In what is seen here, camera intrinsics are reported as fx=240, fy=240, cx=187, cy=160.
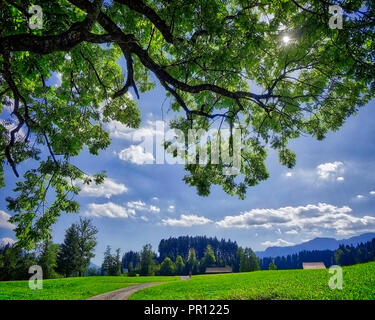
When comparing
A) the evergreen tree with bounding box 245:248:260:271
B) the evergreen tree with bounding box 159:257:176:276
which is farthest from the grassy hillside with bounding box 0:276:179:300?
the evergreen tree with bounding box 245:248:260:271

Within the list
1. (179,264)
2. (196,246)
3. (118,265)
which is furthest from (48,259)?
(196,246)

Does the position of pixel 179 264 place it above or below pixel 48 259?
below

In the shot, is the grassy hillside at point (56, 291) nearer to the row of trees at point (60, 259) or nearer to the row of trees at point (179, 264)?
the row of trees at point (60, 259)

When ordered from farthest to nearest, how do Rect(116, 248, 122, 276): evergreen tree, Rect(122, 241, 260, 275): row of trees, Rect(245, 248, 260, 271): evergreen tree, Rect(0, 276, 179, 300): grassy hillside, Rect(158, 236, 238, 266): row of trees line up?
1. Rect(158, 236, 238, 266): row of trees
2. Rect(245, 248, 260, 271): evergreen tree
3. Rect(122, 241, 260, 275): row of trees
4. Rect(116, 248, 122, 276): evergreen tree
5. Rect(0, 276, 179, 300): grassy hillside

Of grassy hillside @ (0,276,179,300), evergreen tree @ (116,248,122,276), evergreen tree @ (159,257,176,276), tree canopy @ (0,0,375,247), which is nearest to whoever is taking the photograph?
tree canopy @ (0,0,375,247)

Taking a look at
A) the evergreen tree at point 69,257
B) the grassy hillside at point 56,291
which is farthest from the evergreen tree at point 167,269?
the grassy hillside at point 56,291

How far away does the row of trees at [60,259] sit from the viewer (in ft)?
175

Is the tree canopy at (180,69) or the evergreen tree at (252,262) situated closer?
the tree canopy at (180,69)

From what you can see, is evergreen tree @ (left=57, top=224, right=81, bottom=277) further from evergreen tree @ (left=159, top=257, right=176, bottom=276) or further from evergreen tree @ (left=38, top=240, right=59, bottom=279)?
evergreen tree @ (left=159, top=257, right=176, bottom=276)

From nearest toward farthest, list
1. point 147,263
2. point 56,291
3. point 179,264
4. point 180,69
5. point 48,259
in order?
point 180,69 → point 56,291 → point 48,259 → point 147,263 → point 179,264

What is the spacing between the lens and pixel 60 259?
62094 mm

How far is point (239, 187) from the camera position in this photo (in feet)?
33.5

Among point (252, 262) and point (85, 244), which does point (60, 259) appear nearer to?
point (85, 244)

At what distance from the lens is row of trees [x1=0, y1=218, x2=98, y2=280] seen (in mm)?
53406
